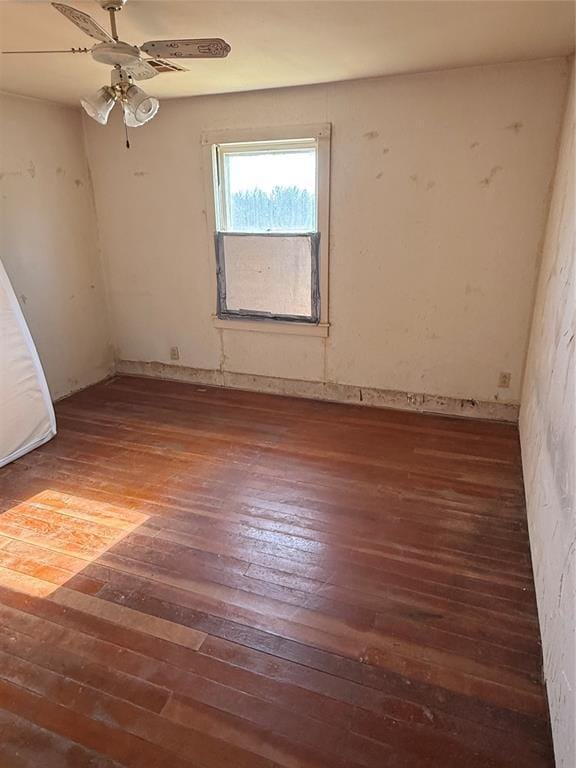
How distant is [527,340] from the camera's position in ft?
11.0

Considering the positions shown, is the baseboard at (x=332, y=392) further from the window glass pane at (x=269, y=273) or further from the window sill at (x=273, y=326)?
the window glass pane at (x=269, y=273)

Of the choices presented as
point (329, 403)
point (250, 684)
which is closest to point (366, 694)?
point (250, 684)

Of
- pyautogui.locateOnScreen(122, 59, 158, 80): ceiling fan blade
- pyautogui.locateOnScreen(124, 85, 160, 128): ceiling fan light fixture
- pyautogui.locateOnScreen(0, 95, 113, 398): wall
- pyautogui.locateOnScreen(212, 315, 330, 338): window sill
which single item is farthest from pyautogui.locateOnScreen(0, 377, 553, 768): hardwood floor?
pyautogui.locateOnScreen(122, 59, 158, 80): ceiling fan blade

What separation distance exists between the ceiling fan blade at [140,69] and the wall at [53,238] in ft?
6.40

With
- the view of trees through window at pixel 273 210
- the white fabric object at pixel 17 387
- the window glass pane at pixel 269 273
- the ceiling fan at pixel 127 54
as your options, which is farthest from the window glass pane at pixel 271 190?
the white fabric object at pixel 17 387

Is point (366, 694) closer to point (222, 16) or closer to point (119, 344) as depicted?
point (222, 16)

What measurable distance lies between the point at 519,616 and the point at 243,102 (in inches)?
145

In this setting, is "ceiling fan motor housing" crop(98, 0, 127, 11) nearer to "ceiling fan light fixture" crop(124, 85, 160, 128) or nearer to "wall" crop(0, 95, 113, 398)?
"ceiling fan light fixture" crop(124, 85, 160, 128)

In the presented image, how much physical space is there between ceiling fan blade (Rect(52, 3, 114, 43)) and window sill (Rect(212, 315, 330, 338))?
2.39 meters

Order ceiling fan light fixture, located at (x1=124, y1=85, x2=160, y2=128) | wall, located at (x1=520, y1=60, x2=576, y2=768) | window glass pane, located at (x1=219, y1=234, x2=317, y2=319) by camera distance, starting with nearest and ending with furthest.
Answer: wall, located at (x1=520, y1=60, x2=576, y2=768)
ceiling fan light fixture, located at (x1=124, y1=85, x2=160, y2=128)
window glass pane, located at (x1=219, y1=234, x2=317, y2=319)

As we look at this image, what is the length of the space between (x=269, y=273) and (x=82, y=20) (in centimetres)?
232

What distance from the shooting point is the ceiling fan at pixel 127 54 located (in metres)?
1.79

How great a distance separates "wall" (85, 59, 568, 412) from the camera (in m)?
3.08

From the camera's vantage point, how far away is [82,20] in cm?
169
